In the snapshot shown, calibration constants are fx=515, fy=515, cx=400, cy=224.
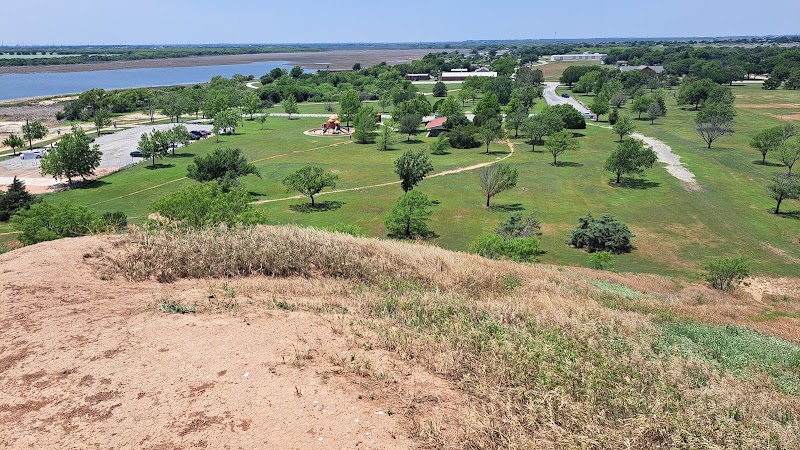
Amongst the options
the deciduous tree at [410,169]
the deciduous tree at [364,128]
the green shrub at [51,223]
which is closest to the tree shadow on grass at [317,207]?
the deciduous tree at [410,169]

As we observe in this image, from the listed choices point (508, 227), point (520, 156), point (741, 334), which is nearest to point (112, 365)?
point (741, 334)

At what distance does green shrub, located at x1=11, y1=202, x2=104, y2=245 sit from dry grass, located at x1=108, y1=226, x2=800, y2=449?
19.8m

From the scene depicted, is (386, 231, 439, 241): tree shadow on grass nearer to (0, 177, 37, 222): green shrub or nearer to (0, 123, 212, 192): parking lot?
(0, 177, 37, 222): green shrub

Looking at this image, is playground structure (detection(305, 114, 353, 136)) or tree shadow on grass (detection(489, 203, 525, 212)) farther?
playground structure (detection(305, 114, 353, 136))

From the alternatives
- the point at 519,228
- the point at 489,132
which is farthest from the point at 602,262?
the point at 489,132

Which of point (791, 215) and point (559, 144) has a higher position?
point (559, 144)

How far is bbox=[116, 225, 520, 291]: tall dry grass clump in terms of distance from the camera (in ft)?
49.9

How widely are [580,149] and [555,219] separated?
35.2m

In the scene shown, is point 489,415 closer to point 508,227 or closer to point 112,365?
point 112,365

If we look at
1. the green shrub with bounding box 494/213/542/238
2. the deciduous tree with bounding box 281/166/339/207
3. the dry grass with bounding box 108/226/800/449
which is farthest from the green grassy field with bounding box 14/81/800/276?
the dry grass with bounding box 108/226/800/449

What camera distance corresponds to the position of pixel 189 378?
940 centimetres

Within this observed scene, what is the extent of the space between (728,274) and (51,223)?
42.3 m

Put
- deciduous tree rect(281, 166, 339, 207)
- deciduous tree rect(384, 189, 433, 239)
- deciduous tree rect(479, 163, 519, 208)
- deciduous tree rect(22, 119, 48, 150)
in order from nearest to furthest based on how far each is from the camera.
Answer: deciduous tree rect(384, 189, 433, 239)
deciduous tree rect(479, 163, 519, 208)
deciduous tree rect(281, 166, 339, 207)
deciduous tree rect(22, 119, 48, 150)

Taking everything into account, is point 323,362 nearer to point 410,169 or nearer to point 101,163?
point 410,169
